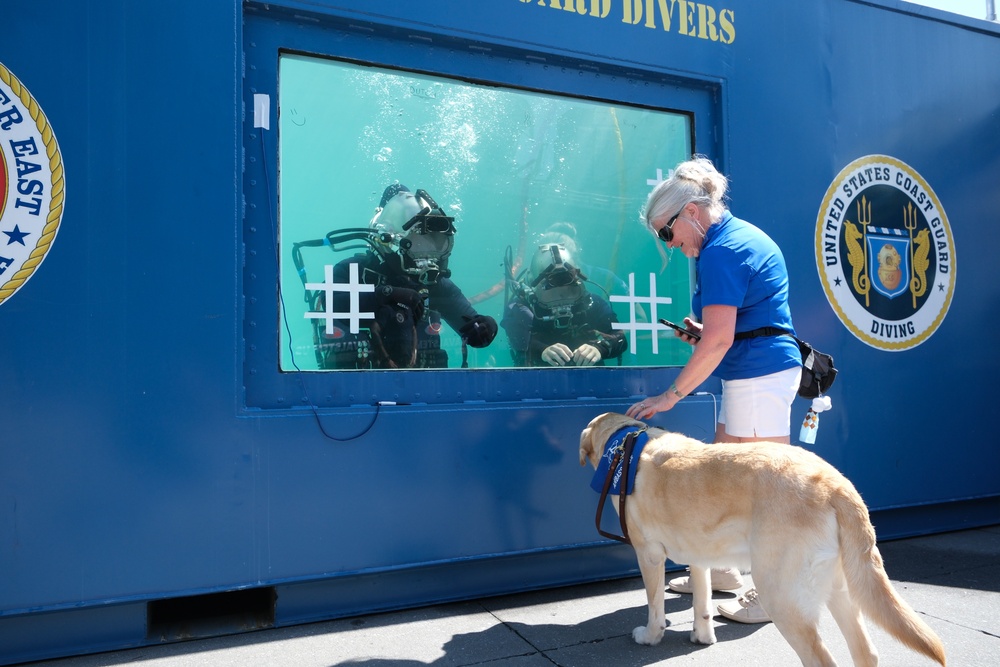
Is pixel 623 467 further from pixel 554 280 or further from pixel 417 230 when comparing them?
pixel 417 230

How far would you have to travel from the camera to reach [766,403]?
10.2 feet

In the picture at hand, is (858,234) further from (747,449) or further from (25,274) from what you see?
(25,274)

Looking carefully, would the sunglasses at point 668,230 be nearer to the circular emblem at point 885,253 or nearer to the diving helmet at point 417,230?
the diving helmet at point 417,230

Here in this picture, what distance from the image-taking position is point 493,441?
11.8 ft

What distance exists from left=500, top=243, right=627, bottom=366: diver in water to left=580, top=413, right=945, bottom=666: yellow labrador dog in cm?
136

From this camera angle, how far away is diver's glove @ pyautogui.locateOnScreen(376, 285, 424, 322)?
12.1 ft

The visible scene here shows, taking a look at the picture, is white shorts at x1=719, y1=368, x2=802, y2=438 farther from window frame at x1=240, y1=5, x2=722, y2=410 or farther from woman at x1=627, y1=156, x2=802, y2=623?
window frame at x1=240, y1=5, x2=722, y2=410

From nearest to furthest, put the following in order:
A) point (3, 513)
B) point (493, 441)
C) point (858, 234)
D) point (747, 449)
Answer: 1. point (747, 449)
2. point (3, 513)
3. point (493, 441)
4. point (858, 234)

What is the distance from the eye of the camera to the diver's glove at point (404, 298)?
12.1 feet

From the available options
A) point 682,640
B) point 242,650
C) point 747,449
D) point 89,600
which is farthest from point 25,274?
point 682,640

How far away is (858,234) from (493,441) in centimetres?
279

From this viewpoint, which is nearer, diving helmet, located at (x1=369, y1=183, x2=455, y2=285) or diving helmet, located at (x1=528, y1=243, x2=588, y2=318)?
diving helmet, located at (x1=369, y1=183, x2=455, y2=285)

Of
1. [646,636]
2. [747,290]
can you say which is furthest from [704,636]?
[747,290]

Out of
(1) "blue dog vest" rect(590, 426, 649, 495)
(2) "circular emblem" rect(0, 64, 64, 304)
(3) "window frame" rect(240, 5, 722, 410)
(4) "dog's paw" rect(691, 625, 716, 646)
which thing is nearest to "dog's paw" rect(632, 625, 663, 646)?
(4) "dog's paw" rect(691, 625, 716, 646)
